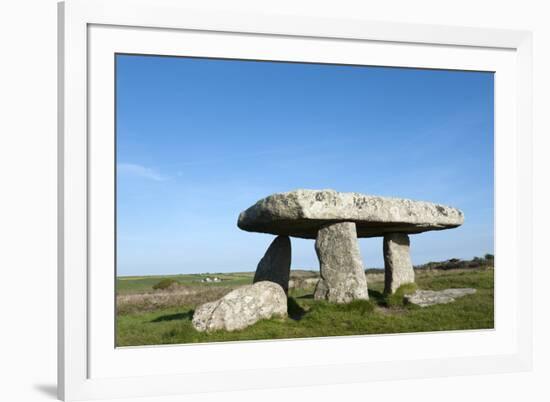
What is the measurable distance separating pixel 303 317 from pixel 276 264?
2228 mm

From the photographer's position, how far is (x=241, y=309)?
8219 millimetres

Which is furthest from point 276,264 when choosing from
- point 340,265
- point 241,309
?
point 241,309

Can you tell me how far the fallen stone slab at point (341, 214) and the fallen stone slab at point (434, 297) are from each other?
1.15m

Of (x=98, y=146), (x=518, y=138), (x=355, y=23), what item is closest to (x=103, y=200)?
(x=98, y=146)

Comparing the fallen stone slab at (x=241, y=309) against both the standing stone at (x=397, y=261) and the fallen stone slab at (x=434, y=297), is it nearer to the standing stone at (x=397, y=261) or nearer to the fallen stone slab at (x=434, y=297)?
the fallen stone slab at (x=434, y=297)

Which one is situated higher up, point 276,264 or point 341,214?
point 341,214

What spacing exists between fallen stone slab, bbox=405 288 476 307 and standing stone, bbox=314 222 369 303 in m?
1.12

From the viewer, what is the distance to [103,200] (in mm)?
5922

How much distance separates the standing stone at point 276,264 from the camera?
431 inches

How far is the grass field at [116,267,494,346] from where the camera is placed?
24.9 ft

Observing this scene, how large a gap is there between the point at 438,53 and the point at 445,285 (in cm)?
592

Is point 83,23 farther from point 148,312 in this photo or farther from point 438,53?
point 148,312

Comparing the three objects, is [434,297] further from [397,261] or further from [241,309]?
[241,309]

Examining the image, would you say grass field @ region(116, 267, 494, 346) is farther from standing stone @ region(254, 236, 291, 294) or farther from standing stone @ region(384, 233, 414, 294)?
standing stone @ region(254, 236, 291, 294)
